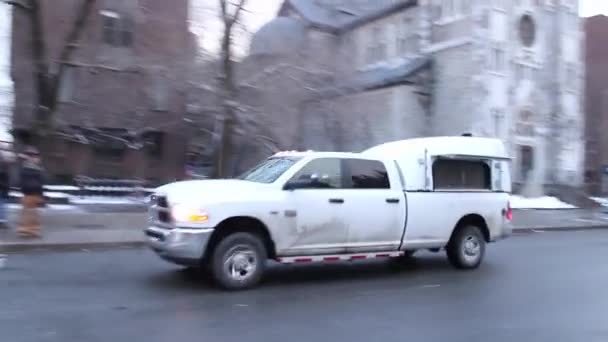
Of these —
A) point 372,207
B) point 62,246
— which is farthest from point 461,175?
point 62,246

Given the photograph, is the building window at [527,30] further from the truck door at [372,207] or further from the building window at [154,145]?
the truck door at [372,207]

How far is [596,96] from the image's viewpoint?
58.4 m

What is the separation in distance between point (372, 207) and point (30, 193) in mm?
7037

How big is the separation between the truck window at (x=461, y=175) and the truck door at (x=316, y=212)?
6.70 feet

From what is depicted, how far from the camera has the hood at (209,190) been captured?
7977 millimetres

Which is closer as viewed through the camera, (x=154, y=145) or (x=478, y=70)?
(x=154, y=145)

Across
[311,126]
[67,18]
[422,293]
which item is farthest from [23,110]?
[422,293]

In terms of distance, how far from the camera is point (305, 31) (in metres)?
25.8

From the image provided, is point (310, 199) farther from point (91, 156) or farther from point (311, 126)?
point (91, 156)

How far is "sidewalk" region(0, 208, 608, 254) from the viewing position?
11.9 metres

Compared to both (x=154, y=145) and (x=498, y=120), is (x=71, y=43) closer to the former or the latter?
(x=154, y=145)

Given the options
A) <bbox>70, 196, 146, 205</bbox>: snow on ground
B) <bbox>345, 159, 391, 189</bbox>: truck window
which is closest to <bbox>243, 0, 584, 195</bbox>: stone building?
<bbox>70, 196, 146, 205</bbox>: snow on ground

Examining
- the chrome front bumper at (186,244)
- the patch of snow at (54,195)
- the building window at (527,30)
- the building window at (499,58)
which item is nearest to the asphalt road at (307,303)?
the chrome front bumper at (186,244)

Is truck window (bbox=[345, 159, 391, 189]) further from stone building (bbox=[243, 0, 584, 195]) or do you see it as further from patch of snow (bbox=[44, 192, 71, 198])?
stone building (bbox=[243, 0, 584, 195])
